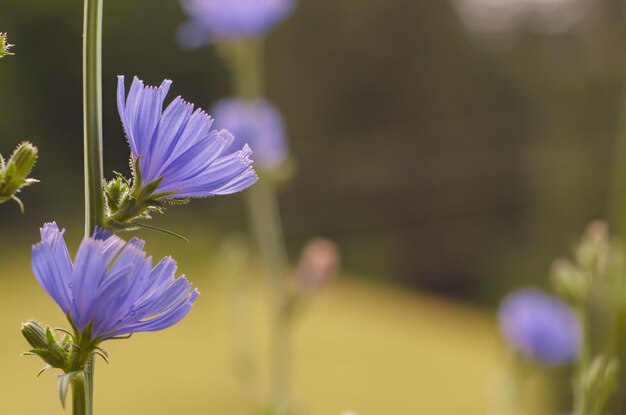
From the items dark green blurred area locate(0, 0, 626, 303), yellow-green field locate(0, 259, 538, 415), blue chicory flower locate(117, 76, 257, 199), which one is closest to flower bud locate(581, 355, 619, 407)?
blue chicory flower locate(117, 76, 257, 199)

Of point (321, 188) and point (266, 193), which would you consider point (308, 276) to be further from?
point (321, 188)

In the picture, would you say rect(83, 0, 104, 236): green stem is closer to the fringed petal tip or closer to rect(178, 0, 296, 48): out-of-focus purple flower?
the fringed petal tip

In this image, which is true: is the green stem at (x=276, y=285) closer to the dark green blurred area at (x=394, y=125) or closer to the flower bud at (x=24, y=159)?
the flower bud at (x=24, y=159)

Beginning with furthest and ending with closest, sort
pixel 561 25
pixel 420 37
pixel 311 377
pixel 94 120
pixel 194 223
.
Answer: pixel 420 37 < pixel 194 223 < pixel 561 25 < pixel 311 377 < pixel 94 120

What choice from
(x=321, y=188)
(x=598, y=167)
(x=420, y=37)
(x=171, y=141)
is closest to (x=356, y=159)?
(x=321, y=188)

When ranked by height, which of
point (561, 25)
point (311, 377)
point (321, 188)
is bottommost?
point (311, 377)

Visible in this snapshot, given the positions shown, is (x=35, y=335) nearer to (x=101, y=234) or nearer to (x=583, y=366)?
(x=101, y=234)

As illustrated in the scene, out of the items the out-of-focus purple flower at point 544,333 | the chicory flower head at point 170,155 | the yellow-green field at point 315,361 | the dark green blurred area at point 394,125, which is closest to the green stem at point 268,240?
the out-of-focus purple flower at point 544,333

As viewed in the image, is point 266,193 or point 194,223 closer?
point 266,193
